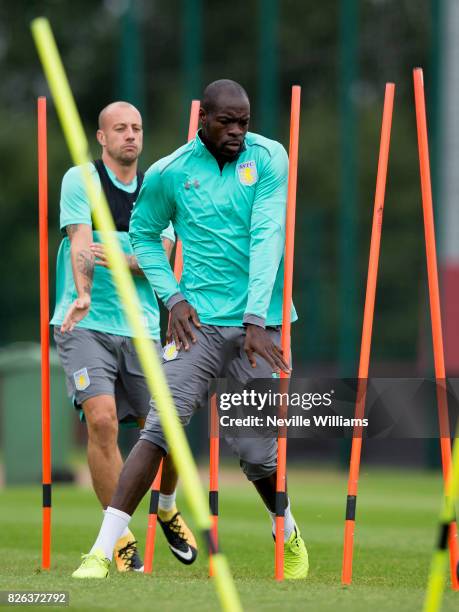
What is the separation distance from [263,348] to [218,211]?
2.40 ft

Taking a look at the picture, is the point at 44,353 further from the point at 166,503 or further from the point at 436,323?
the point at 436,323

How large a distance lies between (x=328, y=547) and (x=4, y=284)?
21.9 metres

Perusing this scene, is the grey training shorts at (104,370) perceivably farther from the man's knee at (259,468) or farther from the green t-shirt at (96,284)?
the man's knee at (259,468)

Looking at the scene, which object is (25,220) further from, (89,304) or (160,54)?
(89,304)

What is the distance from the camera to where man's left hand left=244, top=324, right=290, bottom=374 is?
720cm

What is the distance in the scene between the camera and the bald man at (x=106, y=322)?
8.37m

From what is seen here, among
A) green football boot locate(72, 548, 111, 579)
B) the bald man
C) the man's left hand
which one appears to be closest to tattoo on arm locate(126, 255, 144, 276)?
the bald man

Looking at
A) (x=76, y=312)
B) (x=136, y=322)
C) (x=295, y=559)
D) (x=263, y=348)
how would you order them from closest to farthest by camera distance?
(x=136, y=322), (x=263, y=348), (x=295, y=559), (x=76, y=312)

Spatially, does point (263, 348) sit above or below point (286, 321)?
below

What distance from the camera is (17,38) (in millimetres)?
47000

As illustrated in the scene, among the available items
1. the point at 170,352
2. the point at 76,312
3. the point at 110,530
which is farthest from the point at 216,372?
the point at 76,312

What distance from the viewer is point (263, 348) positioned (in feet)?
23.7

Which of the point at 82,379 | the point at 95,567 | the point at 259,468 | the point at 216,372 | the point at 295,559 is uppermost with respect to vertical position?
the point at 216,372

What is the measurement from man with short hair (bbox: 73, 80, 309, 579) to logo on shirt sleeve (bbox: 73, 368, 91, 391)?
42.1 inches
